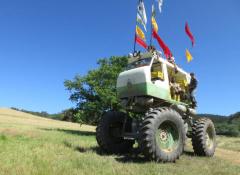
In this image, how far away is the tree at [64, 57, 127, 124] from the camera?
25156 millimetres

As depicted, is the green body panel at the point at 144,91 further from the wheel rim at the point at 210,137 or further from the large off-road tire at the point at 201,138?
the wheel rim at the point at 210,137

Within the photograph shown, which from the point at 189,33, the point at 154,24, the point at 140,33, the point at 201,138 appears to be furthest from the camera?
the point at 189,33

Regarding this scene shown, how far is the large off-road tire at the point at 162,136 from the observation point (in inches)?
382

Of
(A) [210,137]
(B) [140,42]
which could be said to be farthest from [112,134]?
(A) [210,137]

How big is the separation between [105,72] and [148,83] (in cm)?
1591

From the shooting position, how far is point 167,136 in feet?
35.4

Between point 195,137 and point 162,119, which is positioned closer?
point 162,119

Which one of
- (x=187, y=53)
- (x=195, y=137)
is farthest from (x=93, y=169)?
(x=187, y=53)

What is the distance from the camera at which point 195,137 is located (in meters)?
12.6

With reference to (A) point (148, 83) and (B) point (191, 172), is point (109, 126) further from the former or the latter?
(B) point (191, 172)

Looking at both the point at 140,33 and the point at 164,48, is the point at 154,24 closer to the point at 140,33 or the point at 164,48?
the point at 140,33

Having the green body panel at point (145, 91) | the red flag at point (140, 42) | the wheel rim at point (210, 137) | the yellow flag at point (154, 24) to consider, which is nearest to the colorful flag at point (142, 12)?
the yellow flag at point (154, 24)

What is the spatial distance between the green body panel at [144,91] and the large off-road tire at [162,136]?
2.82 ft

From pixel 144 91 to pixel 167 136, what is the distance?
63.4 inches
